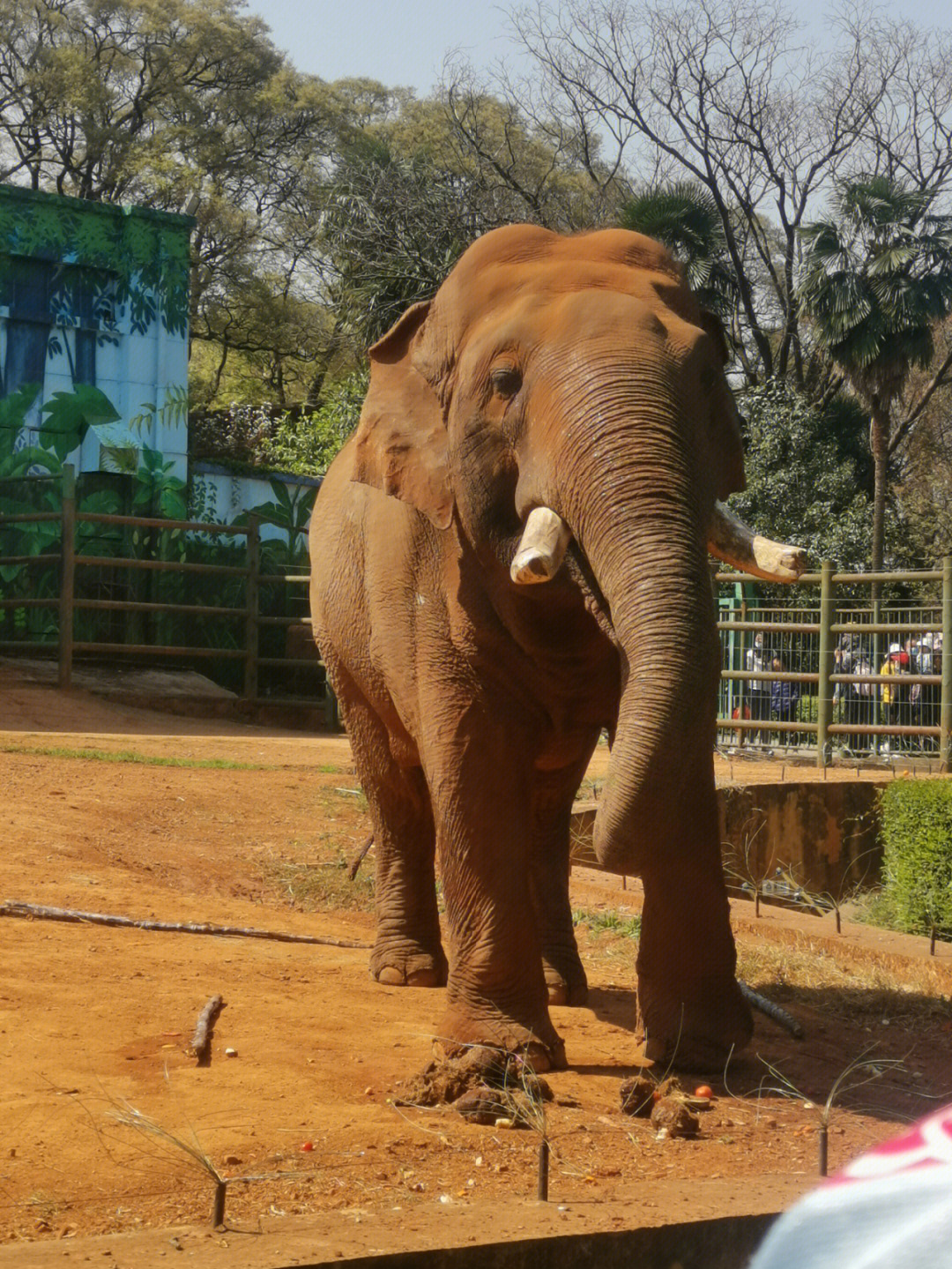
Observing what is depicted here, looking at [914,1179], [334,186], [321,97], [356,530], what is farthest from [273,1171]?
[321,97]

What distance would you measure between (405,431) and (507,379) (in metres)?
0.57

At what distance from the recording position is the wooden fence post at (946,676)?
50.8 ft

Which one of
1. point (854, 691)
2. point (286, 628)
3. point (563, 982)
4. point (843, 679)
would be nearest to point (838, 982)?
point (563, 982)

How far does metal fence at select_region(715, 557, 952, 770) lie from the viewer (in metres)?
16.1

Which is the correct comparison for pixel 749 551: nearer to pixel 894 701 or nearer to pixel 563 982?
pixel 563 982

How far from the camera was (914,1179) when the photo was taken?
157 centimetres

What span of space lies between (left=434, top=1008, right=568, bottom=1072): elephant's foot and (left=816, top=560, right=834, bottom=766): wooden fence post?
39.0 feet

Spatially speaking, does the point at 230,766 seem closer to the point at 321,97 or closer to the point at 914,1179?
the point at 914,1179

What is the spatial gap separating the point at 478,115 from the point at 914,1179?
125 ft

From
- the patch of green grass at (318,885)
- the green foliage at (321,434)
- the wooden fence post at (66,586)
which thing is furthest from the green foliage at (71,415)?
the patch of green grass at (318,885)

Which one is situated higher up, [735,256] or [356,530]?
[735,256]

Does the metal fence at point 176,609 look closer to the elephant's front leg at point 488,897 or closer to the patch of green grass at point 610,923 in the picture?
the patch of green grass at point 610,923

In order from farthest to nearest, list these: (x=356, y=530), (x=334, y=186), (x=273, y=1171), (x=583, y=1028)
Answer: (x=334, y=186) → (x=356, y=530) → (x=583, y=1028) → (x=273, y=1171)

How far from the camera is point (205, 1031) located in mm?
5301
